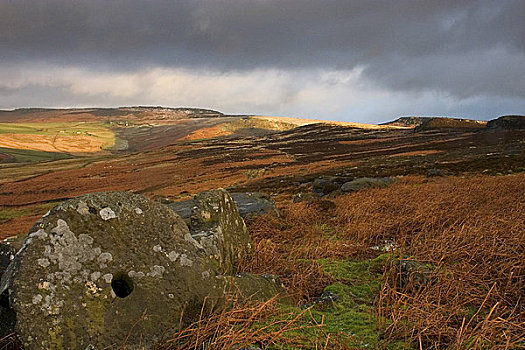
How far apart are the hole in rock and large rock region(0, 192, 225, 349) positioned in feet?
0.04

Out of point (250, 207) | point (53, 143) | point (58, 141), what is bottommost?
point (53, 143)

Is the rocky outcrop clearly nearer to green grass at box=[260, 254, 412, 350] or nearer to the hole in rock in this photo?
the hole in rock

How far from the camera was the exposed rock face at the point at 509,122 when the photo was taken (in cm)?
8512

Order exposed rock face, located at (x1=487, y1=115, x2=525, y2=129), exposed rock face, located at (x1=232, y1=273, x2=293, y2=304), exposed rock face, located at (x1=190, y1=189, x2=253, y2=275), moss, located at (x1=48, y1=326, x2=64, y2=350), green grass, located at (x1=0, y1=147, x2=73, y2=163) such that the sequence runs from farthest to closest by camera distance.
Answer: green grass, located at (x1=0, y1=147, x2=73, y2=163) → exposed rock face, located at (x1=487, y1=115, x2=525, y2=129) → exposed rock face, located at (x1=190, y1=189, x2=253, y2=275) → exposed rock face, located at (x1=232, y1=273, x2=293, y2=304) → moss, located at (x1=48, y1=326, x2=64, y2=350)

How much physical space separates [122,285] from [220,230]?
2.20 m

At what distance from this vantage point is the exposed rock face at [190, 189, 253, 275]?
16.5 feet

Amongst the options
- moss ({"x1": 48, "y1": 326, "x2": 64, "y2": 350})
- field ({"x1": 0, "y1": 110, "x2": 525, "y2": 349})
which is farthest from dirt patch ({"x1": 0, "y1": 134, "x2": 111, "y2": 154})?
moss ({"x1": 48, "y1": 326, "x2": 64, "y2": 350})

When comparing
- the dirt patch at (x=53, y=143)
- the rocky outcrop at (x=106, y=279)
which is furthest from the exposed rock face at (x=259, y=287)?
the dirt patch at (x=53, y=143)

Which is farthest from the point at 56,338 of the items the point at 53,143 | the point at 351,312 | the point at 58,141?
the point at 58,141

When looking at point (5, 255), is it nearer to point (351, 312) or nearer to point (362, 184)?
point (351, 312)

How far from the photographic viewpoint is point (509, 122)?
3467 inches

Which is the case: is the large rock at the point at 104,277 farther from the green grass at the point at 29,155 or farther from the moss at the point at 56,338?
the green grass at the point at 29,155

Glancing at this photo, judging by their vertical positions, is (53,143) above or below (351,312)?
below

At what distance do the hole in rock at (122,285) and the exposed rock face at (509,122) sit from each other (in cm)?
10802
